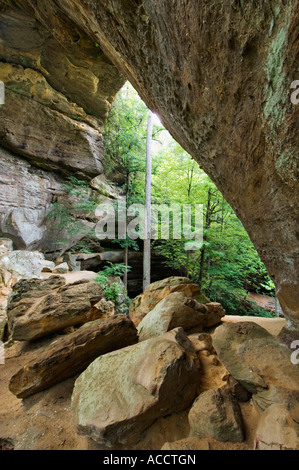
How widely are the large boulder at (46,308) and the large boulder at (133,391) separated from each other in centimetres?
155

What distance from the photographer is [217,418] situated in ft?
5.86

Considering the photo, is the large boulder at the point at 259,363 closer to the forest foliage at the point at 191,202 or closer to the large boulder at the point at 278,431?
the large boulder at the point at 278,431

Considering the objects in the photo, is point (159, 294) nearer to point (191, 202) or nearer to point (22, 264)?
point (191, 202)

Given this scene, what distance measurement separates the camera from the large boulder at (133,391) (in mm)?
1831

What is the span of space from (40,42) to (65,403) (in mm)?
11732

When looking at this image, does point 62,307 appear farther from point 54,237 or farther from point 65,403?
point 54,237

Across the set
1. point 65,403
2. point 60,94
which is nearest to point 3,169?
point 60,94

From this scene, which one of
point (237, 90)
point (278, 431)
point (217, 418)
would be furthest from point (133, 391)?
point (237, 90)

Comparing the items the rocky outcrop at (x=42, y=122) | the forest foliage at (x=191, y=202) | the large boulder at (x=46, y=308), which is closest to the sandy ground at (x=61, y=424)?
the large boulder at (x=46, y=308)

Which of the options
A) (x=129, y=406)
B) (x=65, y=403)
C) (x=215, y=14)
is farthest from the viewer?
(x=65, y=403)

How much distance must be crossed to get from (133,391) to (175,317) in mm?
1592

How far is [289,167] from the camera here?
69.1 inches

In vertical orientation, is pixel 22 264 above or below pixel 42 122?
below
